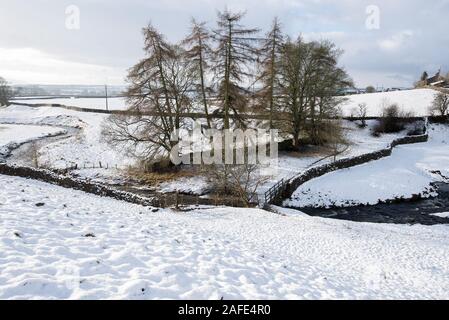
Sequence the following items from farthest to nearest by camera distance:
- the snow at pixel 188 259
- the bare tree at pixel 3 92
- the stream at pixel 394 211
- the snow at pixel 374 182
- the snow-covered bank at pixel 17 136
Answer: the bare tree at pixel 3 92
the snow-covered bank at pixel 17 136
the snow at pixel 374 182
the stream at pixel 394 211
the snow at pixel 188 259

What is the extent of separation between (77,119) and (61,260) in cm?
5964

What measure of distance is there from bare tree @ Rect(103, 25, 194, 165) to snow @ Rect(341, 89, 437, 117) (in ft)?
108

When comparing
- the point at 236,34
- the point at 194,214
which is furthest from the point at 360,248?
the point at 236,34

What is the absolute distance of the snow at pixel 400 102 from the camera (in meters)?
55.8

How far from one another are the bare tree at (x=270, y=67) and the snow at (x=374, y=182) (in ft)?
28.5

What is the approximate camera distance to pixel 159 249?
859 cm

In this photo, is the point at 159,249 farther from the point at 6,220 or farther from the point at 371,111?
the point at 371,111

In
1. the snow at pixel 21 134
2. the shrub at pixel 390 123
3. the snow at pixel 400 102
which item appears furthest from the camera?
the snow at pixel 400 102

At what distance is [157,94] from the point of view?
26641 millimetres

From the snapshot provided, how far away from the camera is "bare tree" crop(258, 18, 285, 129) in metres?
29.6

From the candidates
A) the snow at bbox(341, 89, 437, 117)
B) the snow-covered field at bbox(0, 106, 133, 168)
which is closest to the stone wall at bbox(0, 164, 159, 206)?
the snow-covered field at bbox(0, 106, 133, 168)

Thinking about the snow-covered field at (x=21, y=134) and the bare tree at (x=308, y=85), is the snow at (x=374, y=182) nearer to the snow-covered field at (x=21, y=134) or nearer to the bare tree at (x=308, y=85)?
the bare tree at (x=308, y=85)

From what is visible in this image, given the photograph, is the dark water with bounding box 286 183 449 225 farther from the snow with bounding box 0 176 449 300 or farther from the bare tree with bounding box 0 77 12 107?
the bare tree with bounding box 0 77 12 107

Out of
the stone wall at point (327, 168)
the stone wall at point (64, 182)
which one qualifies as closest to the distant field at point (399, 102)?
the stone wall at point (327, 168)
